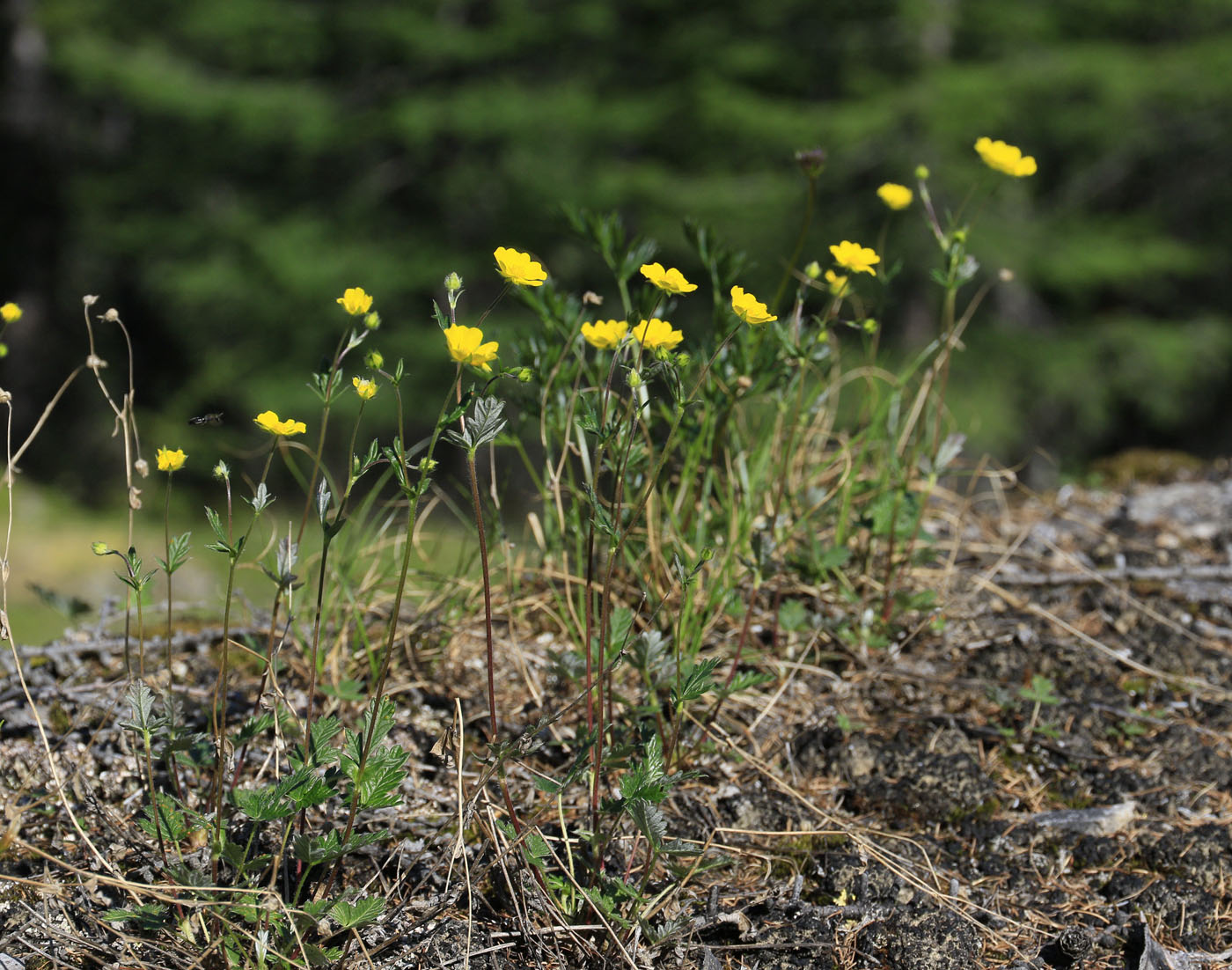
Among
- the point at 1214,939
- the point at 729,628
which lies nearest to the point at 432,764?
the point at 729,628

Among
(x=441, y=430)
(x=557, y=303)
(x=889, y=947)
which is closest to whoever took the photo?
(x=441, y=430)

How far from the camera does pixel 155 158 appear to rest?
11.0m

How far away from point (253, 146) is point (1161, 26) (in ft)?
33.0

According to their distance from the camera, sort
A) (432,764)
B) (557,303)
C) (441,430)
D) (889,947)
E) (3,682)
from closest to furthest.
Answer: (441,430) < (889,947) < (432,764) < (3,682) < (557,303)

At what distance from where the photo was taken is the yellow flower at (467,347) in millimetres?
1005

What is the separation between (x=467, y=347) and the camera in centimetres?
101

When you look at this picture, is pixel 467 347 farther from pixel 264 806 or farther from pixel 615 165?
pixel 615 165

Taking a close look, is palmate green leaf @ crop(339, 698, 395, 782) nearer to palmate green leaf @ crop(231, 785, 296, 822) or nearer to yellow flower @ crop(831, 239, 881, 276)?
palmate green leaf @ crop(231, 785, 296, 822)

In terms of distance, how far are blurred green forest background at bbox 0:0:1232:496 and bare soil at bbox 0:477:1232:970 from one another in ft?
19.6

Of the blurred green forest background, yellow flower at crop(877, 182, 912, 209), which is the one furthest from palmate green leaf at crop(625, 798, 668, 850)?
the blurred green forest background

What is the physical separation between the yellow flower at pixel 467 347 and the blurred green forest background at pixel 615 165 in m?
6.98

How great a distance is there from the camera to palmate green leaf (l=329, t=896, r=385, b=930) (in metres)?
1.07

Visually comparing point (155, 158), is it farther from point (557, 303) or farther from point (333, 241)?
point (557, 303)

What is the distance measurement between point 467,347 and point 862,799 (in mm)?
940
